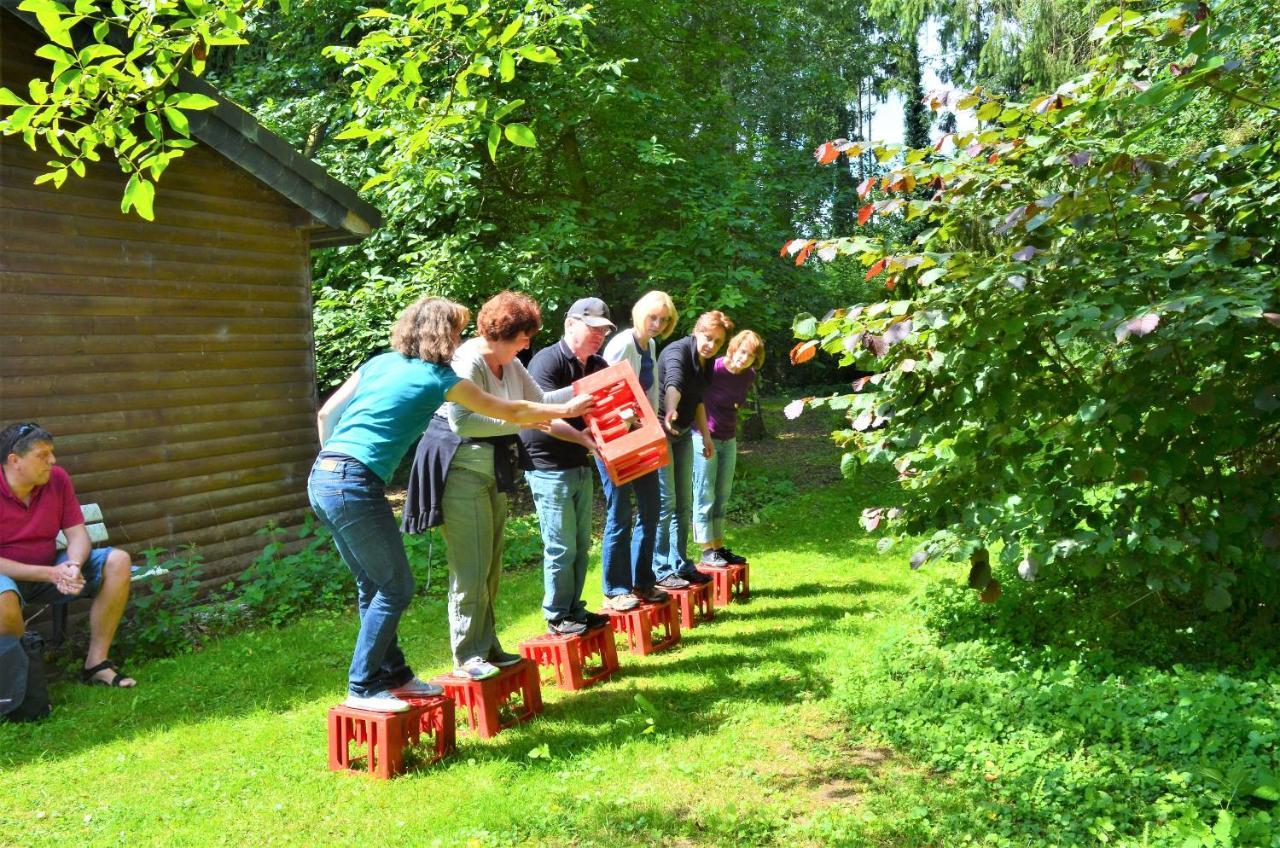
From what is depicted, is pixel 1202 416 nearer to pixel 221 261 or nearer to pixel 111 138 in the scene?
pixel 111 138

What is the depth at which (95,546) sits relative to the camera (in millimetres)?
6395

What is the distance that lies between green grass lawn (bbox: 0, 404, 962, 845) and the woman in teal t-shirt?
52cm

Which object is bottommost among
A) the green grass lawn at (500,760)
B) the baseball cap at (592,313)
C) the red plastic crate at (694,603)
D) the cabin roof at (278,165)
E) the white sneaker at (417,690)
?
the green grass lawn at (500,760)

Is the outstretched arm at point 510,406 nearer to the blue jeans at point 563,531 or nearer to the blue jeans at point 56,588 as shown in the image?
the blue jeans at point 563,531

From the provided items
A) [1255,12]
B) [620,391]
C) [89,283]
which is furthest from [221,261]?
[1255,12]

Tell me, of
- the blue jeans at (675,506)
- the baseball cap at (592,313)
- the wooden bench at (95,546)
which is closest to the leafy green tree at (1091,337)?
the baseball cap at (592,313)

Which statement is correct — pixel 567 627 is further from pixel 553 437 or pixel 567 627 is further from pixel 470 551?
pixel 553 437

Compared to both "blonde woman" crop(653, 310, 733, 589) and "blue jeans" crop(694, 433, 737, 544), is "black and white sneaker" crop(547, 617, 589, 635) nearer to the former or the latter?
"blonde woman" crop(653, 310, 733, 589)

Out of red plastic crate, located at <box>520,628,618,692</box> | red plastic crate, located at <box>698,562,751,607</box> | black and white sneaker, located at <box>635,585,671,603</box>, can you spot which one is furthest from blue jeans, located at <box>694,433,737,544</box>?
red plastic crate, located at <box>520,628,618,692</box>

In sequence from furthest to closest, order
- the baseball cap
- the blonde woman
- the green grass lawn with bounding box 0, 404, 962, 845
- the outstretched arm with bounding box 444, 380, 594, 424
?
1. the blonde woman
2. the baseball cap
3. the outstretched arm with bounding box 444, 380, 594, 424
4. the green grass lawn with bounding box 0, 404, 962, 845

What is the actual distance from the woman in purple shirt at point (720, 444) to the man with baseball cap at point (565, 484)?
5.60ft

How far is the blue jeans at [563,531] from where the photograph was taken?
5004 mm

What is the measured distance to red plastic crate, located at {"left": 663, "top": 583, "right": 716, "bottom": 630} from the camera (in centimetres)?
619

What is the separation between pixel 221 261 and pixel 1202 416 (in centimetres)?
709
